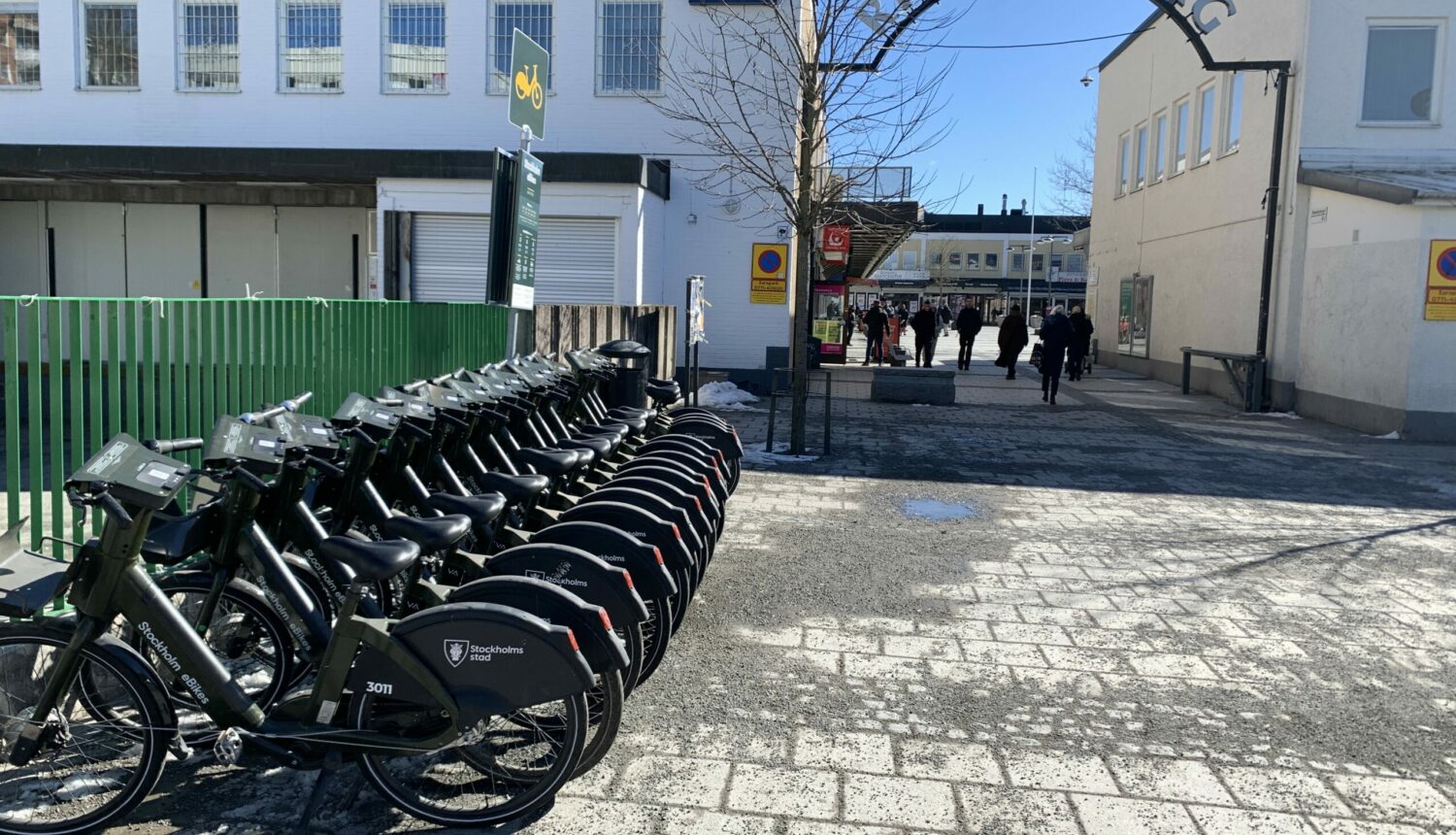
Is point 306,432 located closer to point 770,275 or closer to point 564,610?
point 564,610

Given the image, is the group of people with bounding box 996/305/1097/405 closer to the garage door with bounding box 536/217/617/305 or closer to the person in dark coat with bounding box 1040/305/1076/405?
the person in dark coat with bounding box 1040/305/1076/405

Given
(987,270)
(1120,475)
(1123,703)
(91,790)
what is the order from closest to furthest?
(91,790) → (1123,703) → (1120,475) → (987,270)

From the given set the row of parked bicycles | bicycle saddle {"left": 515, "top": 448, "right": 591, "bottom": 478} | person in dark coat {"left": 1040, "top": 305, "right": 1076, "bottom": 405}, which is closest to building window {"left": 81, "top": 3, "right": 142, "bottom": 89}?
person in dark coat {"left": 1040, "top": 305, "right": 1076, "bottom": 405}

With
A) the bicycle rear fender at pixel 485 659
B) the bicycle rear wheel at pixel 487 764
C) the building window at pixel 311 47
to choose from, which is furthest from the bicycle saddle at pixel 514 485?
the building window at pixel 311 47

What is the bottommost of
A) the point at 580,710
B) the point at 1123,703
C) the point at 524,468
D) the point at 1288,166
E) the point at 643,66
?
the point at 1123,703

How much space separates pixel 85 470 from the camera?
3162mm

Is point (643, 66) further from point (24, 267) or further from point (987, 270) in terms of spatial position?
point (987, 270)

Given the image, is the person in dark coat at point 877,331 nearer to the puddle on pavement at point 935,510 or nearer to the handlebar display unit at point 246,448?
the puddle on pavement at point 935,510

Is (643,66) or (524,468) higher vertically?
(643,66)

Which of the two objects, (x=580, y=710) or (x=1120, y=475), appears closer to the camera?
(x=580, y=710)

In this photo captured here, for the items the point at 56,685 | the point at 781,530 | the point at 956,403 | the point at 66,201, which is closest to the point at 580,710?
the point at 56,685

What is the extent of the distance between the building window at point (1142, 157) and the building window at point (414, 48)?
16.3m

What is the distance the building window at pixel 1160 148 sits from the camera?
2452cm

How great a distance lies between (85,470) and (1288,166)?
18089 mm
